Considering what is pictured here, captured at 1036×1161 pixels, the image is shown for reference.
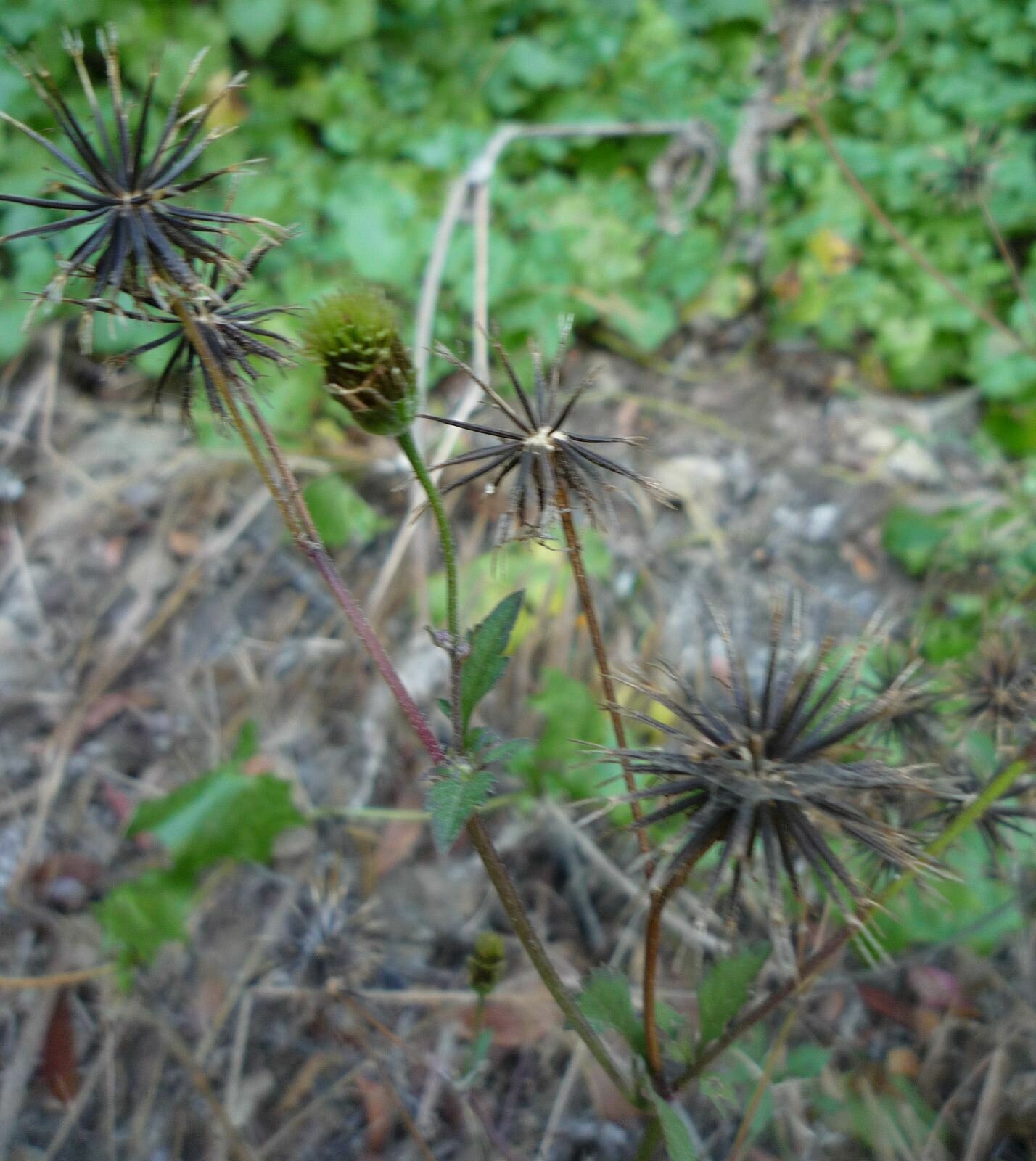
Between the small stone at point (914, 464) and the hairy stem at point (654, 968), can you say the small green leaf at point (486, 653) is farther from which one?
the small stone at point (914, 464)

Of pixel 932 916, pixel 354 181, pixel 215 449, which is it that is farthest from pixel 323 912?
pixel 354 181

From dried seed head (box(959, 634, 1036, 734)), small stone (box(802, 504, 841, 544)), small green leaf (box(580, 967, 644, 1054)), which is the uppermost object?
small stone (box(802, 504, 841, 544))

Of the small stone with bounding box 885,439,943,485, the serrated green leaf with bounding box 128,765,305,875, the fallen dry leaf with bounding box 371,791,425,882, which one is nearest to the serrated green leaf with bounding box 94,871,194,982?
the serrated green leaf with bounding box 128,765,305,875

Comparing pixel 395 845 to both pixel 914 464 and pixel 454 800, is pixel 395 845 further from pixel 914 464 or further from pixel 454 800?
pixel 914 464

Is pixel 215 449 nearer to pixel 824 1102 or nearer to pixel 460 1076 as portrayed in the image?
pixel 460 1076

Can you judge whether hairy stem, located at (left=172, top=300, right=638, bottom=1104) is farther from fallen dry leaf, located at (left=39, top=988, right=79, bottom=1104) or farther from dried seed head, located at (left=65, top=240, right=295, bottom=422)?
fallen dry leaf, located at (left=39, top=988, right=79, bottom=1104)

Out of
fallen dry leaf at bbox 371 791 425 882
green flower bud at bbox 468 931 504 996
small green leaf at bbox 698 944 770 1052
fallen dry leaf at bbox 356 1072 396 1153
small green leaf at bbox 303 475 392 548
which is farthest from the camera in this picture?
small green leaf at bbox 303 475 392 548

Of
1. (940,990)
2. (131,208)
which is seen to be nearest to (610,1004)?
(940,990)
